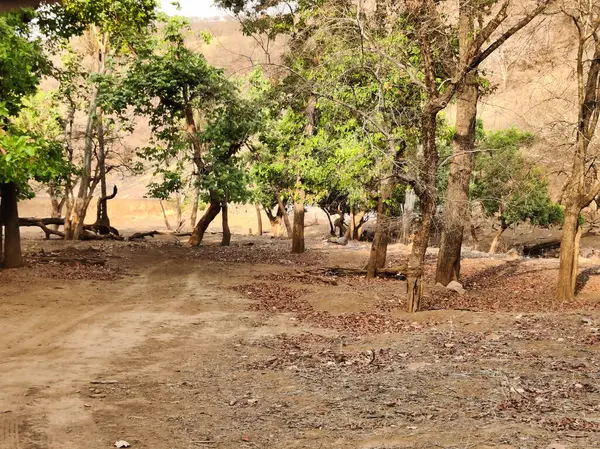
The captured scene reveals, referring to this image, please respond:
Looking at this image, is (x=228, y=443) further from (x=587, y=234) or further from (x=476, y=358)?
(x=587, y=234)

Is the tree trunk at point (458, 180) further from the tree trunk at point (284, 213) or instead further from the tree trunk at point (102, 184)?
the tree trunk at point (284, 213)

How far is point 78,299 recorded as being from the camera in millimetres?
16297

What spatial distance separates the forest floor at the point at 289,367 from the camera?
21.7ft

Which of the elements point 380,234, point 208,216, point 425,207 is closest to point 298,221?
point 208,216

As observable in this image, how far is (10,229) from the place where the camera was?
20703mm

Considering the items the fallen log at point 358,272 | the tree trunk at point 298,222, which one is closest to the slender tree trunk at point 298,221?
the tree trunk at point 298,222

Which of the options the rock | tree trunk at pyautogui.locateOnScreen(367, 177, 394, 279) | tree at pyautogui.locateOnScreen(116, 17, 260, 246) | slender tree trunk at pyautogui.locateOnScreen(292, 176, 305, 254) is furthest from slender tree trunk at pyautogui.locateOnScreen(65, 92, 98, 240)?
the rock

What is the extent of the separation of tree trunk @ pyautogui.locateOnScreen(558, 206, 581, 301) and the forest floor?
0.61 m

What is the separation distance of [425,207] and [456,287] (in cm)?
561

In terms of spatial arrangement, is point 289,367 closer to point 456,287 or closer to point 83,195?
point 456,287

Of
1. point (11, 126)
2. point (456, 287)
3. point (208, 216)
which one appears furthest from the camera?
point (208, 216)

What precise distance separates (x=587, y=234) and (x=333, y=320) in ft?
127

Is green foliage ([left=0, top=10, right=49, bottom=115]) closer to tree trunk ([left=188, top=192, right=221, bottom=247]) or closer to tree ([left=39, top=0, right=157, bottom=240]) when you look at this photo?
tree ([left=39, top=0, right=157, bottom=240])

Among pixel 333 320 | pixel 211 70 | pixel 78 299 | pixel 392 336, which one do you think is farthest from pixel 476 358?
pixel 211 70
